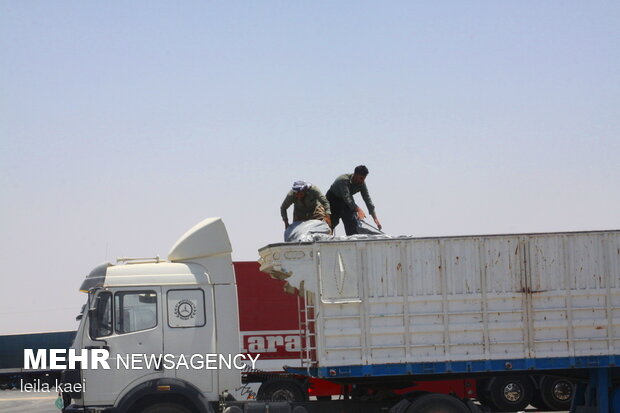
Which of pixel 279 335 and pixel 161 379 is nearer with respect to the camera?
pixel 161 379

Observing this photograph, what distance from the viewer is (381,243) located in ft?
41.3

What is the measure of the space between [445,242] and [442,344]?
147 centimetres

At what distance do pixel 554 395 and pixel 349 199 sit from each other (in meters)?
7.32

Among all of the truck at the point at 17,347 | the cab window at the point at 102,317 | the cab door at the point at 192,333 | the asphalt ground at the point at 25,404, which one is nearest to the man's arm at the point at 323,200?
the cab door at the point at 192,333

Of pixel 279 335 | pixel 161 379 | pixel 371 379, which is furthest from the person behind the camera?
pixel 279 335

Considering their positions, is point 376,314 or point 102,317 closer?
point 102,317

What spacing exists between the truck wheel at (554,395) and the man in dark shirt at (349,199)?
253 inches

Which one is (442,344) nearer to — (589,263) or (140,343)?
(589,263)

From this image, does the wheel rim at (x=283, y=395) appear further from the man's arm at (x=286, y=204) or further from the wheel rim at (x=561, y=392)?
the wheel rim at (x=561, y=392)

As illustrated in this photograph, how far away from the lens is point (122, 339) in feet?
39.3

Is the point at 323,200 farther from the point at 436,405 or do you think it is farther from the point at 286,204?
the point at 436,405

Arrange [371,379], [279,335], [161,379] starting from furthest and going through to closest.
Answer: [279,335] → [371,379] → [161,379]

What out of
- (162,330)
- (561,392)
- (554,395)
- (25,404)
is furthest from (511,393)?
(25,404)

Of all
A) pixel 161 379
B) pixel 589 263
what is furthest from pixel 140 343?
pixel 589 263
